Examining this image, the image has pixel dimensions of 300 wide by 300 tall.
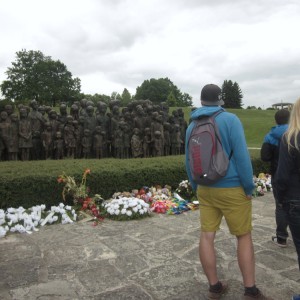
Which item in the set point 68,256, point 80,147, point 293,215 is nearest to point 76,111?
point 80,147

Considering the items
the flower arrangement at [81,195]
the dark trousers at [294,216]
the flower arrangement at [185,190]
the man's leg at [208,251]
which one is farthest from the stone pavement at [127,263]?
the flower arrangement at [185,190]

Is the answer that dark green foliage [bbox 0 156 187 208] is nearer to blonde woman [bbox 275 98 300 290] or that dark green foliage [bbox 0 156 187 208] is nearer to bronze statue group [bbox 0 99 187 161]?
bronze statue group [bbox 0 99 187 161]

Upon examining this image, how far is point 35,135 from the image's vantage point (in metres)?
10.5

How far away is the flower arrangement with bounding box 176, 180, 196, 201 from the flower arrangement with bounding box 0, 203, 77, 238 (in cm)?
252

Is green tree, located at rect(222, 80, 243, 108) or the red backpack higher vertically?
green tree, located at rect(222, 80, 243, 108)

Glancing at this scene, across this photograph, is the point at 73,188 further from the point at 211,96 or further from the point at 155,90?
the point at 155,90

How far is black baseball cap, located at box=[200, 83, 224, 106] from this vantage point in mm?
2863

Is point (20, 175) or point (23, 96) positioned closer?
point (20, 175)

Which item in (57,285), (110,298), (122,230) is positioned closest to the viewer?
(110,298)

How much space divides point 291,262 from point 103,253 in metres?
2.12

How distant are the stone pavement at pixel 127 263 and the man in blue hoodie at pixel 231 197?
453 mm

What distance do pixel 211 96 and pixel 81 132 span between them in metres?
8.22

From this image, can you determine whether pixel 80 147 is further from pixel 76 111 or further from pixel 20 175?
pixel 20 175

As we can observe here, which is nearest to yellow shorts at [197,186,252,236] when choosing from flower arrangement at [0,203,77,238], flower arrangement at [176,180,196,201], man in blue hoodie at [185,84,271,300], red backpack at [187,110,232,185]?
man in blue hoodie at [185,84,271,300]
